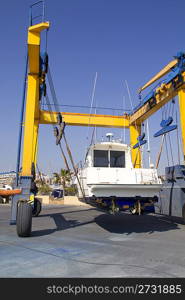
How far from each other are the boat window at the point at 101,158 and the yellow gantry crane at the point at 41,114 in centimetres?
119

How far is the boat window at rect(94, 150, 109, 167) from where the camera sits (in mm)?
9072

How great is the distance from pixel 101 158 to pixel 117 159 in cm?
66

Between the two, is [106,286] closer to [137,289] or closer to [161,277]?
[137,289]

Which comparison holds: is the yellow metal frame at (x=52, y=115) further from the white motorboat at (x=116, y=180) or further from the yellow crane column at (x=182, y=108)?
the white motorboat at (x=116, y=180)

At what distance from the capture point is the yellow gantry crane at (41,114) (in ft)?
25.5

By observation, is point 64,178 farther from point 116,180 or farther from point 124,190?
point 124,190

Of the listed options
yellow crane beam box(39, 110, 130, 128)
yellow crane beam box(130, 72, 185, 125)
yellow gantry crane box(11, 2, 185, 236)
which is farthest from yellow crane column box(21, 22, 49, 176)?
yellow crane beam box(39, 110, 130, 128)

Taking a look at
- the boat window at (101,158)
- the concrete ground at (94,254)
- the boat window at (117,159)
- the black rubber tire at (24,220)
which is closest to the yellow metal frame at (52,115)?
the boat window at (117,159)

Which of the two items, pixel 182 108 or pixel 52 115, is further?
pixel 182 108

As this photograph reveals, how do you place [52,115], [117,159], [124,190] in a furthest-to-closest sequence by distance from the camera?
[52,115]
[117,159]
[124,190]

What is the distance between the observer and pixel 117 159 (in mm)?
9375

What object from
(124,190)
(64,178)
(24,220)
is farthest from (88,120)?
(64,178)

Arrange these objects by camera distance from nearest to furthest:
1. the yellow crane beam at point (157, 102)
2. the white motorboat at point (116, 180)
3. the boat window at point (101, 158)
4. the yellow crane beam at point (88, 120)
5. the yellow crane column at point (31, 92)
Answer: the white motorboat at point (116, 180), the yellow crane column at point (31, 92), the boat window at point (101, 158), the yellow crane beam at point (157, 102), the yellow crane beam at point (88, 120)

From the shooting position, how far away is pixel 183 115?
38.0 ft
